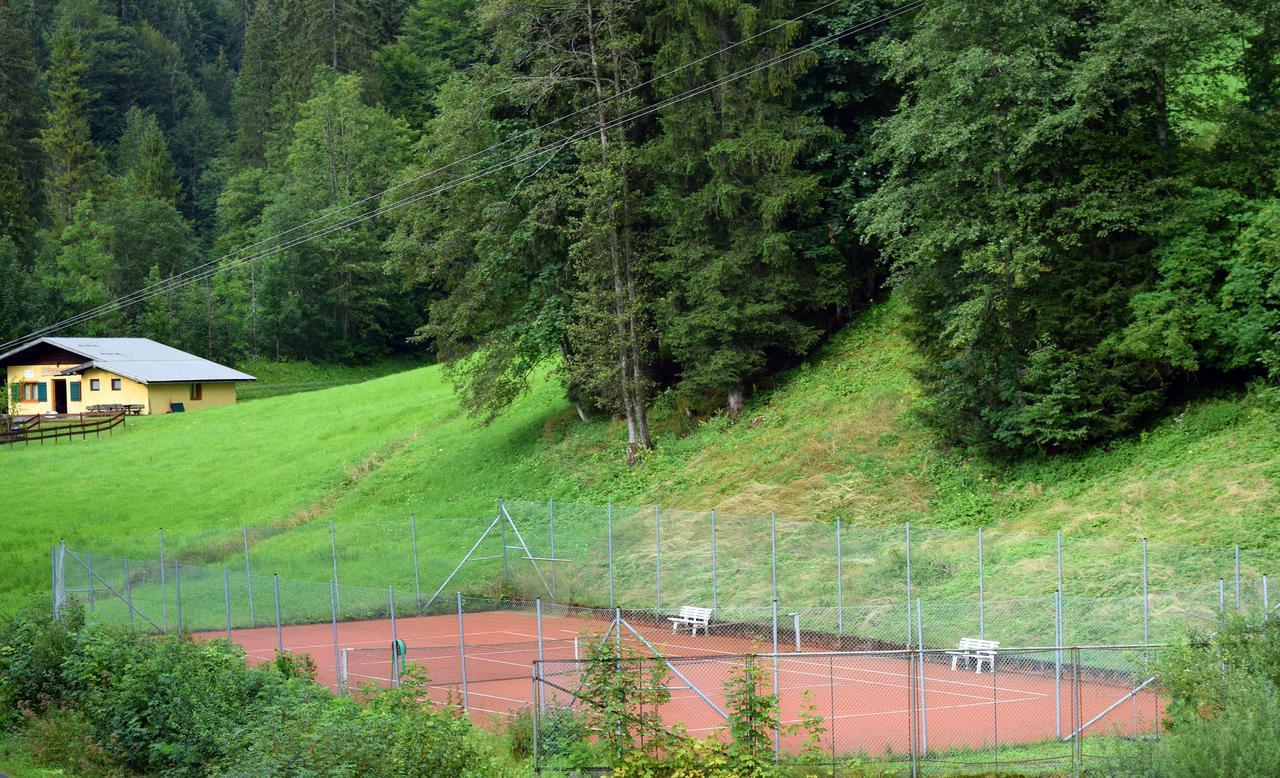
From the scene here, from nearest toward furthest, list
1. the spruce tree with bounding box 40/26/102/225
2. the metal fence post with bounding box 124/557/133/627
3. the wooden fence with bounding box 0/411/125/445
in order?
the metal fence post with bounding box 124/557/133/627, the wooden fence with bounding box 0/411/125/445, the spruce tree with bounding box 40/26/102/225

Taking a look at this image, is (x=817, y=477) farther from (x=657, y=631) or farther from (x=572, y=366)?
(x=572, y=366)

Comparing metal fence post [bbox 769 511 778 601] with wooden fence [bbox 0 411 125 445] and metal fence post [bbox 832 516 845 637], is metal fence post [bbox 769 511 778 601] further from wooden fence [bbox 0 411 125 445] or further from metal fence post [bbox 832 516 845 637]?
wooden fence [bbox 0 411 125 445]

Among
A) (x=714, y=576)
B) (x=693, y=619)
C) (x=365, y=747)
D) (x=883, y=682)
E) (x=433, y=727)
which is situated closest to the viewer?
(x=365, y=747)

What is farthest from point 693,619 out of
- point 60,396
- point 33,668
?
point 60,396

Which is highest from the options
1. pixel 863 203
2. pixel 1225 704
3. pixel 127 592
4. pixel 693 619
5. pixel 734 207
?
pixel 734 207

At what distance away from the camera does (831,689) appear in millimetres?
15820

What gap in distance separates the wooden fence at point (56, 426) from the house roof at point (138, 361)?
2749 mm

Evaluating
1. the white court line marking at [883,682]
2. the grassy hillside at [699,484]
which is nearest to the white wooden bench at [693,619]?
the grassy hillside at [699,484]

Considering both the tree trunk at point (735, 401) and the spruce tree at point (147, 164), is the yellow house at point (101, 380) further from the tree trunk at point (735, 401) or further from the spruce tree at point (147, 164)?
the tree trunk at point (735, 401)

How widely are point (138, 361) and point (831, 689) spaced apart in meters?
63.9

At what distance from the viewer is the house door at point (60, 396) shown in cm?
6988

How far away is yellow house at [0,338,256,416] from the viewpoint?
223 feet

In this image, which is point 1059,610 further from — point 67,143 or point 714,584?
point 67,143

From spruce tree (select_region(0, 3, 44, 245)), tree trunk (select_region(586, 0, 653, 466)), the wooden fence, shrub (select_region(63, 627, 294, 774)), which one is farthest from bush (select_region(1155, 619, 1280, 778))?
spruce tree (select_region(0, 3, 44, 245))
